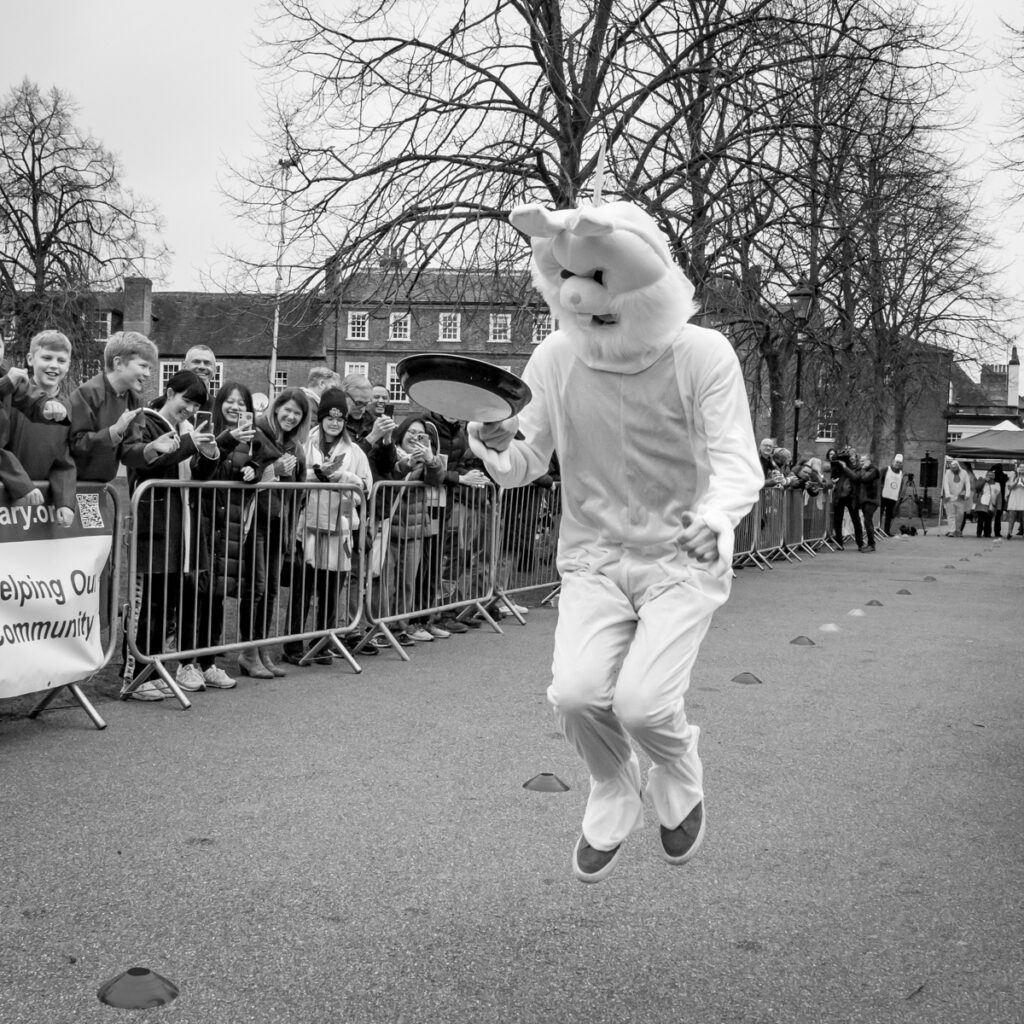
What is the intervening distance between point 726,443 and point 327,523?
5467 mm

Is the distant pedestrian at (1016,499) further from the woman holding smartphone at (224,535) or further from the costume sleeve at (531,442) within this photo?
the costume sleeve at (531,442)

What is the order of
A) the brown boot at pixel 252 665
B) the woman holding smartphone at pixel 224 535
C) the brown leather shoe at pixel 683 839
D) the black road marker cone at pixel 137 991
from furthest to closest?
the brown boot at pixel 252 665 → the woman holding smartphone at pixel 224 535 → the brown leather shoe at pixel 683 839 → the black road marker cone at pixel 137 991

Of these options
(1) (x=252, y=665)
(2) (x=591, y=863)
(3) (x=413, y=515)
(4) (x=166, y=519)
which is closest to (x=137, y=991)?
(2) (x=591, y=863)

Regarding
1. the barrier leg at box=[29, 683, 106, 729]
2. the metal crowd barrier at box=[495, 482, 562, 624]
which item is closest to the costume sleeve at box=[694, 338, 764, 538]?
the barrier leg at box=[29, 683, 106, 729]

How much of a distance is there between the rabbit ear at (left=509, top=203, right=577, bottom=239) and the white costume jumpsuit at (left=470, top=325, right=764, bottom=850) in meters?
0.36

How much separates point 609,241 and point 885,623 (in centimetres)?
930

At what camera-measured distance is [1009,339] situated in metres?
36.5

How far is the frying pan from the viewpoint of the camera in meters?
3.46

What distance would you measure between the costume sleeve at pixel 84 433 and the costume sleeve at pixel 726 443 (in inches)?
174

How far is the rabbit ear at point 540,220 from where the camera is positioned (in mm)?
3424

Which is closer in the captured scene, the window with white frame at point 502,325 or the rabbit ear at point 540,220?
the rabbit ear at point 540,220

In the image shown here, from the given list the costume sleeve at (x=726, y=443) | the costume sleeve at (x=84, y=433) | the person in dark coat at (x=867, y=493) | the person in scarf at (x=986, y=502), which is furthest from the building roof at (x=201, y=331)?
the costume sleeve at (x=726, y=443)

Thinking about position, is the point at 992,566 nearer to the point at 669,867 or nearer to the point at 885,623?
the point at 885,623

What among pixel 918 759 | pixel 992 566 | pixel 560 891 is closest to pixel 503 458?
pixel 560 891
